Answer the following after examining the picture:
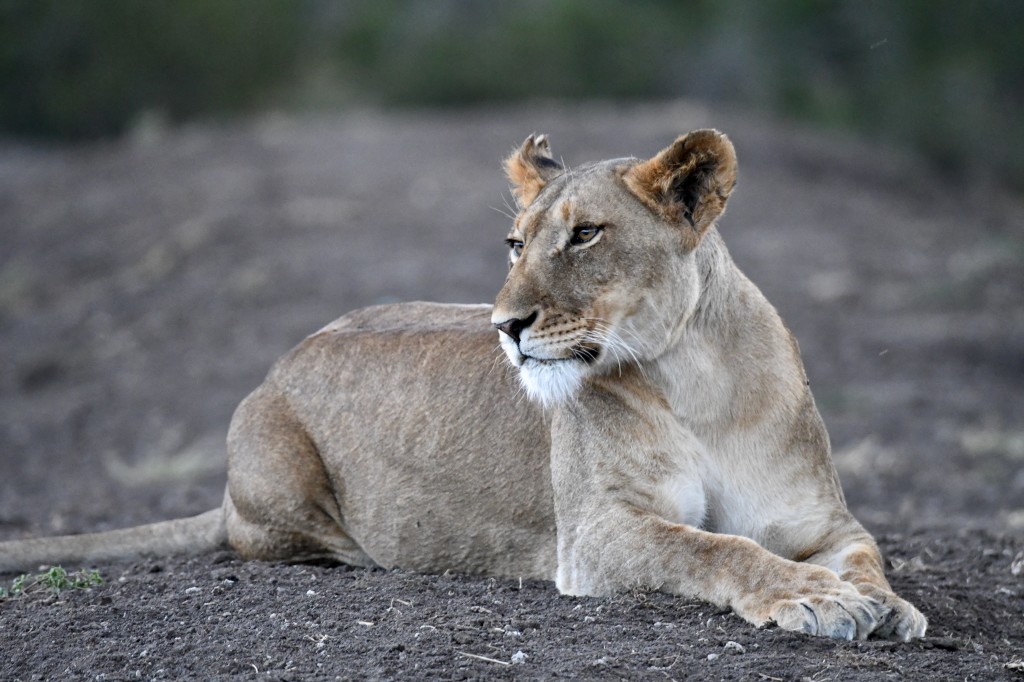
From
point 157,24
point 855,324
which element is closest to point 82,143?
point 157,24

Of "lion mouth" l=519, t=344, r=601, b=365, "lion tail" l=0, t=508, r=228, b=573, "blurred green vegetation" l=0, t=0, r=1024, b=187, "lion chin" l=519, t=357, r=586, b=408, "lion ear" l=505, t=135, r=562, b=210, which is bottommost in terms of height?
"lion tail" l=0, t=508, r=228, b=573

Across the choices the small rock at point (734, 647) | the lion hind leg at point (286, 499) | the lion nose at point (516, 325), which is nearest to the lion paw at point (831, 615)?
the small rock at point (734, 647)

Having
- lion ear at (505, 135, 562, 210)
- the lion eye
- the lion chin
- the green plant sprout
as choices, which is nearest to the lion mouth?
the lion chin

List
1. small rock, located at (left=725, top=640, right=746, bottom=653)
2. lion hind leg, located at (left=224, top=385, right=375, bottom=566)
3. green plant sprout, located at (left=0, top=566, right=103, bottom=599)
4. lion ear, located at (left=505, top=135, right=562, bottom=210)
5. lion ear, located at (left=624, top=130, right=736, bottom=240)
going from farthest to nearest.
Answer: lion hind leg, located at (left=224, top=385, right=375, bottom=566) < green plant sprout, located at (left=0, top=566, right=103, bottom=599) < lion ear, located at (left=505, top=135, right=562, bottom=210) < lion ear, located at (left=624, top=130, right=736, bottom=240) < small rock, located at (left=725, top=640, right=746, bottom=653)

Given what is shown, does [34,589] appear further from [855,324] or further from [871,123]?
[871,123]

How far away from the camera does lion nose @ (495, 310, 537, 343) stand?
458 centimetres

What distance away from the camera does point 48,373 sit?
14.0 meters

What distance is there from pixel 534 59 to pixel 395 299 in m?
22.7

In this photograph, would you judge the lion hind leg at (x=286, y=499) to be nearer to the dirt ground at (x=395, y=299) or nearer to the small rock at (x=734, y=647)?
the dirt ground at (x=395, y=299)

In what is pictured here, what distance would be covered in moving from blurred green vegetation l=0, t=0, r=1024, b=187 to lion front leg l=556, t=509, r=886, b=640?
63.4ft

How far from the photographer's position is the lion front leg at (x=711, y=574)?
14.1ft

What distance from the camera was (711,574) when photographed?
459 centimetres

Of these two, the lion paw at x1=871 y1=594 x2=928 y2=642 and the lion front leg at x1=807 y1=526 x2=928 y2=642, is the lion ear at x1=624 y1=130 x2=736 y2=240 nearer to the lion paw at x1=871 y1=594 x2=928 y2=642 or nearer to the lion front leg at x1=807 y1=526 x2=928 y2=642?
the lion front leg at x1=807 y1=526 x2=928 y2=642

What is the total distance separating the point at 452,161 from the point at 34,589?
15.9 metres
